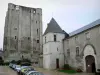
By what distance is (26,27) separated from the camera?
2559 inches

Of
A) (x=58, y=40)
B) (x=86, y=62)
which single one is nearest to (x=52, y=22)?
(x=58, y=40)

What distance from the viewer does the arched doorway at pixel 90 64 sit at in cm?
2771

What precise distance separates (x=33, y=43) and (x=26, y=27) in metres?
7.50

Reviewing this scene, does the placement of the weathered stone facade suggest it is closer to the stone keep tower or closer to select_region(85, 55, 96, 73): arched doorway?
select_region(85, 55, 96, 73): arched doorway

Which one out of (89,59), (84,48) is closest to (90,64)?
(89,59)

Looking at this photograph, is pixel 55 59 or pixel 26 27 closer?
pixel 55 59

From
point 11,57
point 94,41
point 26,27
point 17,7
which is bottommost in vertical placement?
point 11,57

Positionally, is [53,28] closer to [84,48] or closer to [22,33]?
[84,48]

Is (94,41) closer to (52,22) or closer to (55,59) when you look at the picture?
(55,59)

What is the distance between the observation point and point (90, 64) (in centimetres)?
2820

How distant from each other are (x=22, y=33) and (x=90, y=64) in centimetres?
4094

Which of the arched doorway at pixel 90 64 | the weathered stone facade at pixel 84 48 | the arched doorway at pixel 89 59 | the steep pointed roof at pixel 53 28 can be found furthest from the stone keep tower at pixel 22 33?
the arched doorway at pixel 90 64

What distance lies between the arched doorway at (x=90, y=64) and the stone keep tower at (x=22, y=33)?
36.9 metres

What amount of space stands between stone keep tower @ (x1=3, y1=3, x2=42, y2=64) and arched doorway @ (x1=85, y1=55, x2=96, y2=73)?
3695 cm
